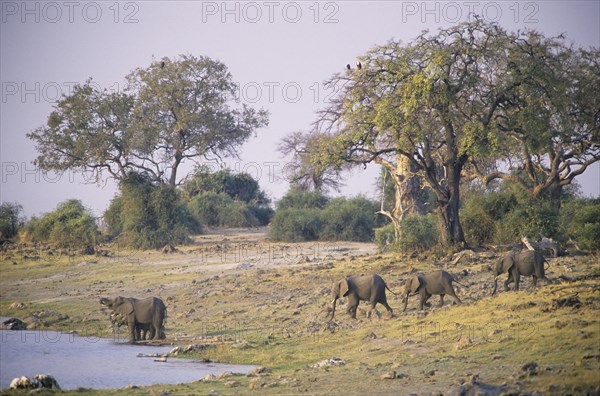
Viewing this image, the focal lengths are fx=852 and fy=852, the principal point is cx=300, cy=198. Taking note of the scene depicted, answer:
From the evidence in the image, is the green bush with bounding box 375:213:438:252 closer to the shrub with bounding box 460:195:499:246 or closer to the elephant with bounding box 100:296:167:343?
the shrub with bounding box 460:195:499:246

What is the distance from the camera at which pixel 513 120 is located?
24641mm

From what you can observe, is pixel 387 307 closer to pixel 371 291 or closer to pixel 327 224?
pixel 371 291

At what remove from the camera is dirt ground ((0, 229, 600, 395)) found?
1182cm

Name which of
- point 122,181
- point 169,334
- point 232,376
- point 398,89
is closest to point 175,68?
point 122,181

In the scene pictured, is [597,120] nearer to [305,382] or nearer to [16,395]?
[305,382]

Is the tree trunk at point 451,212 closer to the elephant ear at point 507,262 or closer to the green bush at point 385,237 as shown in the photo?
the green bush at point 385,237

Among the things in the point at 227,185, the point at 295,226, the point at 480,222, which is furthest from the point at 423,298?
the point at 227,185

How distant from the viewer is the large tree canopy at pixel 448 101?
23766 millimetres

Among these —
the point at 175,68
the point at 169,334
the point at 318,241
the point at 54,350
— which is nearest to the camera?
the point at 54,350

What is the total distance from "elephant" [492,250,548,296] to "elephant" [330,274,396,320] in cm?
238

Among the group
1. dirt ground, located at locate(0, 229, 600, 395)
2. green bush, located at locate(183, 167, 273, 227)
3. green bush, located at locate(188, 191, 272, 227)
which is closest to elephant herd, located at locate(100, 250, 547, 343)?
dirt ground, located at locate(0, 229, 600, 395)

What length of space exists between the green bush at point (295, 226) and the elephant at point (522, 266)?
18582 mm

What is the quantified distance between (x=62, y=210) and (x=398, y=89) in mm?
21678

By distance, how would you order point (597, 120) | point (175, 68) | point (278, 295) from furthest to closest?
point (175, 68)
point (597, 120)
point (278, 295)
